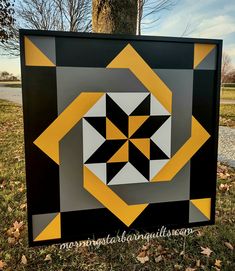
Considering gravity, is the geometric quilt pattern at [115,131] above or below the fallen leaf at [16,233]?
above

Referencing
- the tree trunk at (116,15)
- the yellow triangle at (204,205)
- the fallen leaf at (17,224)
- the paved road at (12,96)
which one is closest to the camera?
the yellow triangle at (204,205)

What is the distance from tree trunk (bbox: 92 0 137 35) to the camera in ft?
8.80

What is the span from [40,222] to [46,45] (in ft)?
3.75

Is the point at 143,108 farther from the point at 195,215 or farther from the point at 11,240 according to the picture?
the point at 11,240

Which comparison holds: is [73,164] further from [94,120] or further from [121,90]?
[121,90]

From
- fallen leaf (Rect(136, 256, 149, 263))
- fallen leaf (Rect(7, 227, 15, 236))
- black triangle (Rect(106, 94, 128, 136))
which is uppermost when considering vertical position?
black triangle (Rect(106, 94, 128, 136))

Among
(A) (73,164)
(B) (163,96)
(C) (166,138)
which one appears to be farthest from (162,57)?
(A) (73,164)

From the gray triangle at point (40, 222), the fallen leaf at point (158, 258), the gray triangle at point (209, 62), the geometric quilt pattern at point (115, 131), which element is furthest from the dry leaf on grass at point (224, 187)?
the gray triangle at point (40, 222)

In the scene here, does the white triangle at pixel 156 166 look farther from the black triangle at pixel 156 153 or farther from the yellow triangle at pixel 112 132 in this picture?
the yellow triangle at pixel 112 132

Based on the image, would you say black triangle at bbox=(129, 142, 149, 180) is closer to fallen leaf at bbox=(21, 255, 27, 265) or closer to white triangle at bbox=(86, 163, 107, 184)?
white triangle at bbox=(86, 163, 107, 184)

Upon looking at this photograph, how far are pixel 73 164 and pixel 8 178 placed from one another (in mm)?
2733

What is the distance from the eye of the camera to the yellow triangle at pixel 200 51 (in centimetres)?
203

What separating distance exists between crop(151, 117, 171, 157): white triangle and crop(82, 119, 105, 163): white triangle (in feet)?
1.22

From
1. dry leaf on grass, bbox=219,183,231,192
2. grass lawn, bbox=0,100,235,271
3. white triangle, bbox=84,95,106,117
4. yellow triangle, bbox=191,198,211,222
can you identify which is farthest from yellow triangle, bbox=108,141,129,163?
dry leaf on grass, bbox=219,183,231,192
